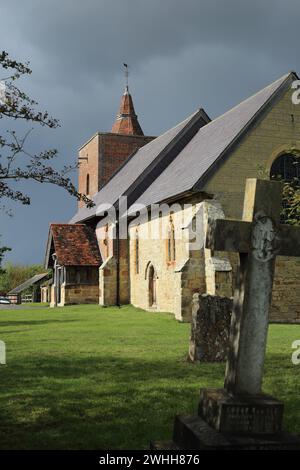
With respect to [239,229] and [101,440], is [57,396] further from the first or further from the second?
[239,229]

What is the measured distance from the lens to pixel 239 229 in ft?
15.6

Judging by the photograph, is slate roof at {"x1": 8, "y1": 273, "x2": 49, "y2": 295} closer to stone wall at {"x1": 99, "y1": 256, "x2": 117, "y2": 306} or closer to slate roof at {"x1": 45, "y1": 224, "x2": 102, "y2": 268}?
slate roof at {"x1": 45, "y1": 224, "x2": 102, "y2": 268}

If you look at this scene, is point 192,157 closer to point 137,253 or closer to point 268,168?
point 268,168

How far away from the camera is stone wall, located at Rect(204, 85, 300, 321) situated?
21641 mm

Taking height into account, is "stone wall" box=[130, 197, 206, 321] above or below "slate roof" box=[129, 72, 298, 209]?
below

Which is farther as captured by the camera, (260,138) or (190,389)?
(260,138)

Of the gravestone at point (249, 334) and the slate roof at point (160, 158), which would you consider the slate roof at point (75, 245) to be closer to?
the slate roof at point (160, 158)

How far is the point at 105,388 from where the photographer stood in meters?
7.70

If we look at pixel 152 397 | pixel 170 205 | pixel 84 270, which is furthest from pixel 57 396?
pixel 84 270

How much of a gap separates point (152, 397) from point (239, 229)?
10.9 feet

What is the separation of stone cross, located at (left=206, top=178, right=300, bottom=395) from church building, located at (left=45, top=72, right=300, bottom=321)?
9691 millimetres

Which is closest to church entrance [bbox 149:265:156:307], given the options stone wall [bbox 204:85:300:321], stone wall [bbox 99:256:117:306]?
stone wall [bbox 99:256:117:306]

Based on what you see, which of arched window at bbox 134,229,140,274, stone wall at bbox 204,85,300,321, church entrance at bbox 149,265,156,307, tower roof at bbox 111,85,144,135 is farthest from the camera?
tower roof at bbox 111,85,144,135

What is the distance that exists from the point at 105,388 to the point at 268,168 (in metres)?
16.6
